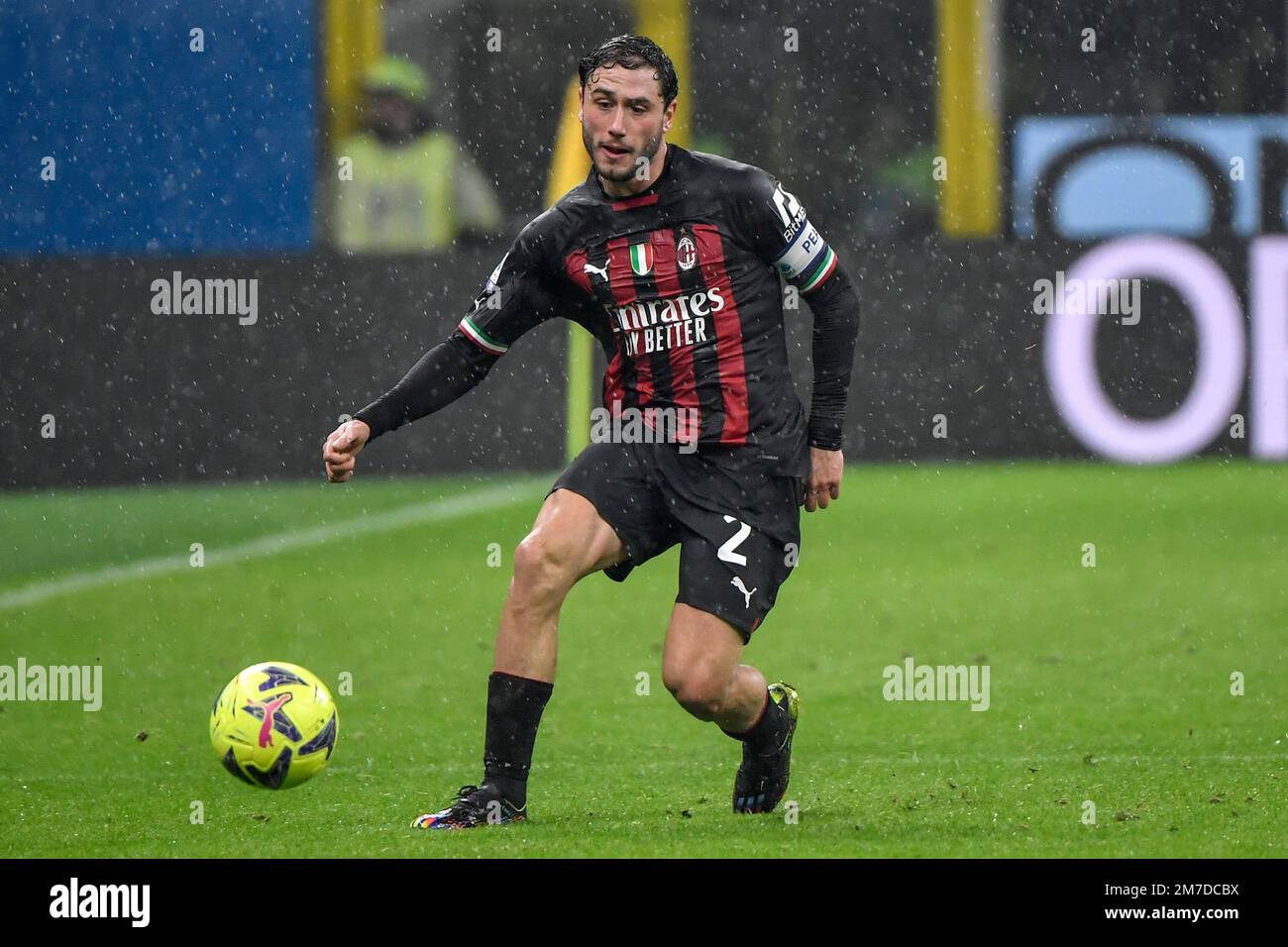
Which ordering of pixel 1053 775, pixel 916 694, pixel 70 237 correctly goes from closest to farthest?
pixel 1053 775
pixel 916 694
pixel 70 237

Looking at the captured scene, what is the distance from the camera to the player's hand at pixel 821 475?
5.95 m

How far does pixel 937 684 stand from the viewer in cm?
804

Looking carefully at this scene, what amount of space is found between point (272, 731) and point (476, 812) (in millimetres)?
561

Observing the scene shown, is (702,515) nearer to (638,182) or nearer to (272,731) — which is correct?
(638,182)

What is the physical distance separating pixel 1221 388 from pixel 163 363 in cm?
667

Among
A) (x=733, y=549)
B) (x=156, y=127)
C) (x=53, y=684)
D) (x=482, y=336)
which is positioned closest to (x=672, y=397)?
(x=733, y=549)

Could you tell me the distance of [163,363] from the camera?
13516 millimetres

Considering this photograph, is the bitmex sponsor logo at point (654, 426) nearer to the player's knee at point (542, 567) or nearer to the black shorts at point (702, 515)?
the black shorts at point (702, 515)

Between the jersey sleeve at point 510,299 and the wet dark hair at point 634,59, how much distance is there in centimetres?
50

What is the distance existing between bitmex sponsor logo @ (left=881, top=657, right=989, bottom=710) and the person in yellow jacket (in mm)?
7178

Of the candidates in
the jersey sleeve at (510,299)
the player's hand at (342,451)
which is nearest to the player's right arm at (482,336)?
the jersey sleeve at (510,299)

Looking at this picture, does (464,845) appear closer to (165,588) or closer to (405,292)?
(165,588)

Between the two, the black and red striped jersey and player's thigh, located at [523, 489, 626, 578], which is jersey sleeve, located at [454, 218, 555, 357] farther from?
player's thigh, located at [523, 489, 626, 578]
